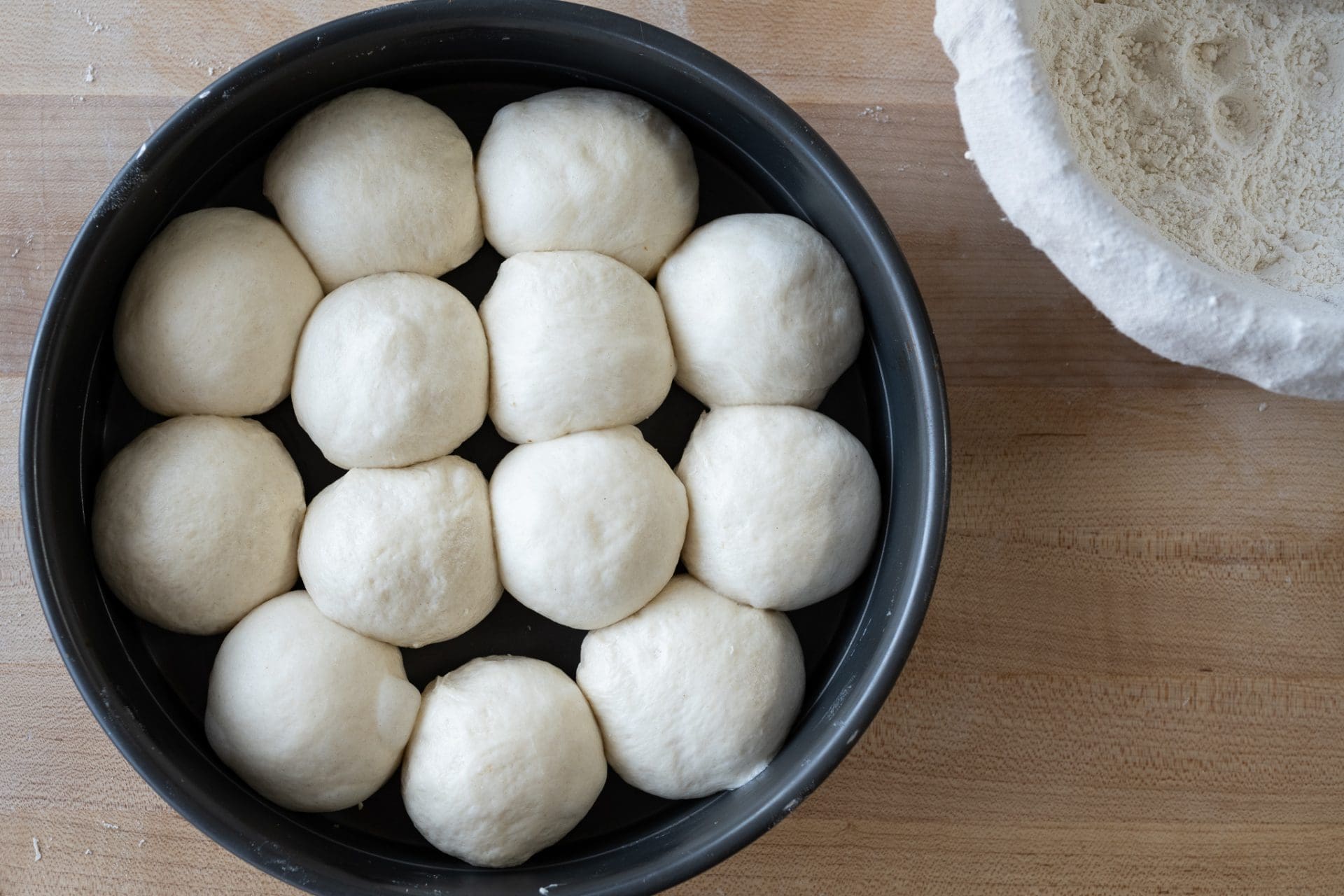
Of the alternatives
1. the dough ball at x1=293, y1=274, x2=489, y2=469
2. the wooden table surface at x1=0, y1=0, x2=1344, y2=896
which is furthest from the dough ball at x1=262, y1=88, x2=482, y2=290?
the wooden table surface at x1=0, y1=0, x2=1344, y2=896

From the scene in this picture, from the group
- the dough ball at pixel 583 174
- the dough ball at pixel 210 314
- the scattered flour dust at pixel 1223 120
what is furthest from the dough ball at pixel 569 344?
the scattered flour dust at pixel 1223 120

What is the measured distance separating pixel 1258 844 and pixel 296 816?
2.92 ft

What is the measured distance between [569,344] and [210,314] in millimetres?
291

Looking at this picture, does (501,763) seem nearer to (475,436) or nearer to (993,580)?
(475,436)

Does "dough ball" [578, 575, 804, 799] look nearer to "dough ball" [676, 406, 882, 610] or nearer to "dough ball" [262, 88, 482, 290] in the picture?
"dough ball" [676, 406, 882, 610]

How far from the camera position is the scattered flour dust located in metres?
0.81

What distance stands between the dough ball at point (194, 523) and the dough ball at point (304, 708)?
35 mm

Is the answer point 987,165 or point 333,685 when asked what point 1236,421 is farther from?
point 333,685

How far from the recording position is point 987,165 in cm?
69

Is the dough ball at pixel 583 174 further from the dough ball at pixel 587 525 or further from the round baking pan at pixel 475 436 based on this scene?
the dough ball at pixel 587 525

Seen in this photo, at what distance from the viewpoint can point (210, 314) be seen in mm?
797

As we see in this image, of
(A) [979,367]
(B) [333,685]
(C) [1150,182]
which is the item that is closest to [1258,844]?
(A) [979,367]

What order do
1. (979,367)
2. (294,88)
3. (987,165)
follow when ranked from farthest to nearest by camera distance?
(979,367)
(294,88)
(987,165)

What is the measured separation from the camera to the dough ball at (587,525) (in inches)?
32.0
